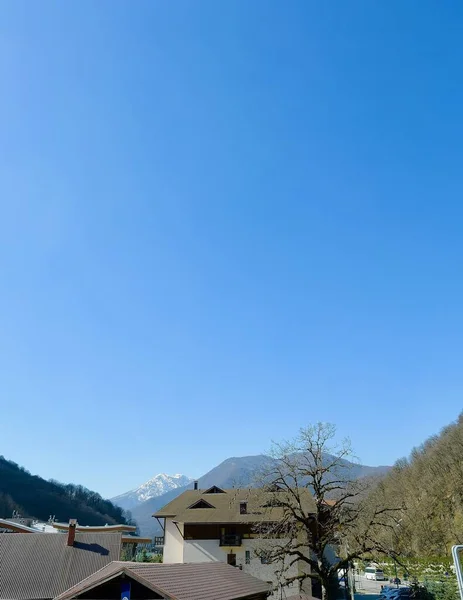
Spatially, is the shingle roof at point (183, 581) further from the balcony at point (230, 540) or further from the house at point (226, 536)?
the balcony at point (230, 540)

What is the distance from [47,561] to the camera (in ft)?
107

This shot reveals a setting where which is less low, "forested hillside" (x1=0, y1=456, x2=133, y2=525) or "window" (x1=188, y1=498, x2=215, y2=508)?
"forested hillside" (x1=0, y1=456, x2=133, y2=525)

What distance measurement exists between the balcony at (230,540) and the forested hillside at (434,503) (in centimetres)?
2326

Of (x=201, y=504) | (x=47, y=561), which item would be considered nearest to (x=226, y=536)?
(x=201, y=504)

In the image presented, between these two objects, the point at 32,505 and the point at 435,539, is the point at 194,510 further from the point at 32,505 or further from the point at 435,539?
the point at 32,505

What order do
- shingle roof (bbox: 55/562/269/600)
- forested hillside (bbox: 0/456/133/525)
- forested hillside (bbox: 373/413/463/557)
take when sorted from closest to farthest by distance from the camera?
shingle roof (bbox: 55/562/269/600) → forested hillside (bbox: 373/413/463/557) → forested hillside (bbox: 0/456/133/525)

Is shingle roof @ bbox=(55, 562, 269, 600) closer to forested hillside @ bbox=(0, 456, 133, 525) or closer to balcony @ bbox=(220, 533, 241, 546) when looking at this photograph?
balcony @ bbox=(220, 533, 241, 546)

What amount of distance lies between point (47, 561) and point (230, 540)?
50.6 feet

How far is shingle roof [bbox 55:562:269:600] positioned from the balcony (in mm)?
17169

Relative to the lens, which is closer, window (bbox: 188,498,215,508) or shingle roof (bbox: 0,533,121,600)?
shingle roof (bbox: 0,533,121,600)

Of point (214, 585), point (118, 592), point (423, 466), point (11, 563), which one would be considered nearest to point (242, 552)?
point (11, 563)

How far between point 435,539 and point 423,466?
69.6ft

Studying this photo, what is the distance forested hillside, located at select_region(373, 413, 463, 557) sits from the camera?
2394 inches

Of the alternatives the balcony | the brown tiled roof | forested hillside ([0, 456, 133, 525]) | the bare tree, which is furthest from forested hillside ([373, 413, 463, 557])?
forested hillside ([0, 456, 133, 525])
